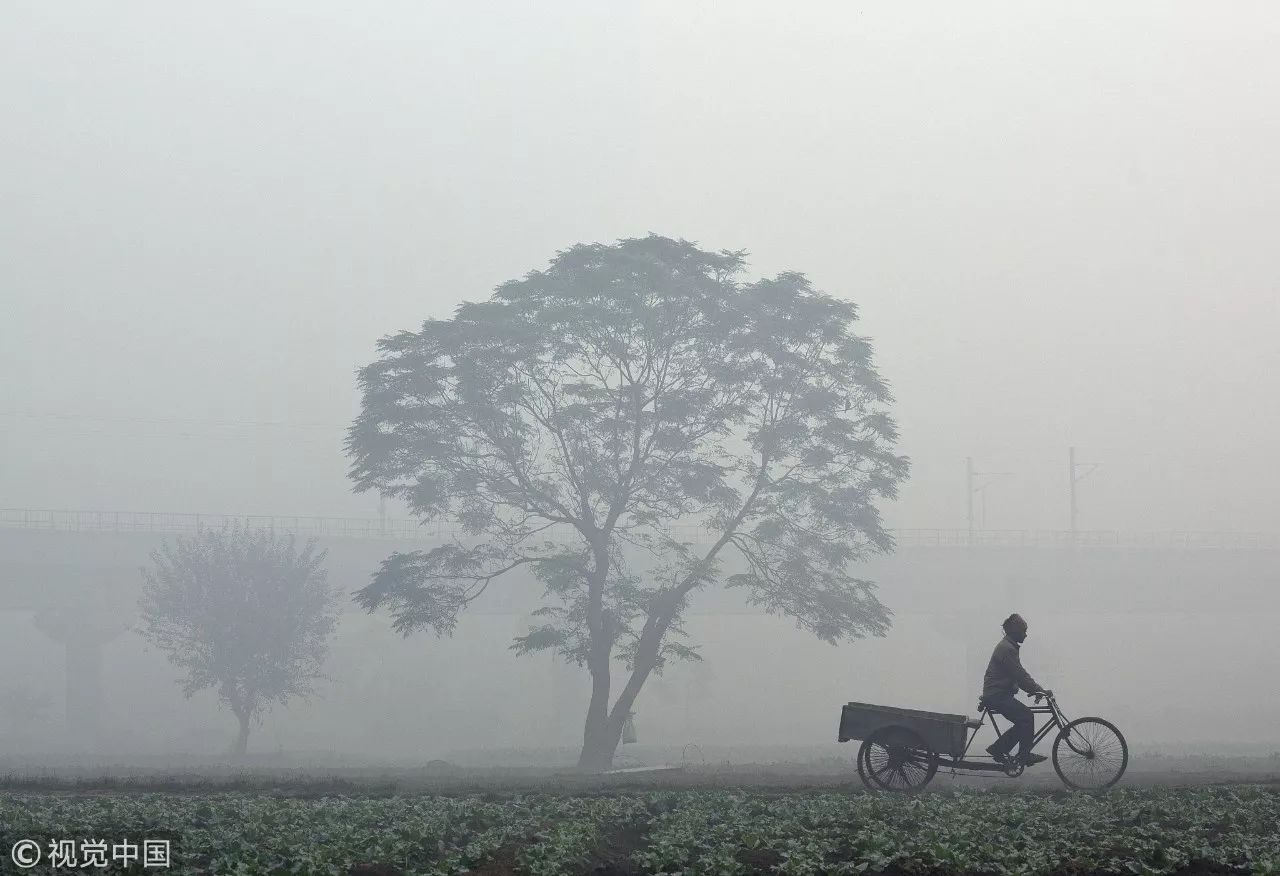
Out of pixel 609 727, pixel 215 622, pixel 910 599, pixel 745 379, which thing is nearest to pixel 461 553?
pixel 609 727

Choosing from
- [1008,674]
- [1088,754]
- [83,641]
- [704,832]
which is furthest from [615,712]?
[83,641]

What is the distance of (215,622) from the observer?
49.8 meters

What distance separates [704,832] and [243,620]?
138 feet

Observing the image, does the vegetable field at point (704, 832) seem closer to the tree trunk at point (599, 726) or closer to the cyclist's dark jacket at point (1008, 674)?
the cyclist's dark jacket at point (1008, 674)

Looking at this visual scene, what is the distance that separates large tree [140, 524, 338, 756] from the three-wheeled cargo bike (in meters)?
38.6

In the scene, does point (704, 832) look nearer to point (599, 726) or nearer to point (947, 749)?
point (947, 749)

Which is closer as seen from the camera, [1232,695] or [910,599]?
[910,599]

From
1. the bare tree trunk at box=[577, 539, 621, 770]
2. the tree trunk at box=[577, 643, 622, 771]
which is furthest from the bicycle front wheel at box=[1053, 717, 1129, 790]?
the bare tree trunk at box=[577, 539, 621, 770]

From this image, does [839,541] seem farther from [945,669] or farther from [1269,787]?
[945,669]

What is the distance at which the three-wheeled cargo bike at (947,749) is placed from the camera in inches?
597

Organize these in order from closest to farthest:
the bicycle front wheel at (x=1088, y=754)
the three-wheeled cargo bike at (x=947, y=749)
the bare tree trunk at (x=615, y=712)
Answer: the three-wheeled cargo bike at (x=947, y=749), the bicycle front wheel at (x=1088, y=754), the bare tree trunk at (x=615, y=712)

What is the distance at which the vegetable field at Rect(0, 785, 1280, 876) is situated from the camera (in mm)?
10273

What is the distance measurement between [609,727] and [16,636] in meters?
112

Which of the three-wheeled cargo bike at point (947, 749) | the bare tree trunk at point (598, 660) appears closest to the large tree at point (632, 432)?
the bare tree trunk at point (598, 660)
